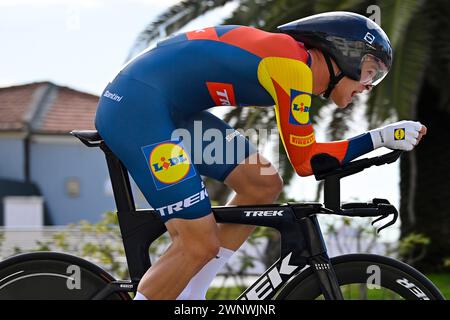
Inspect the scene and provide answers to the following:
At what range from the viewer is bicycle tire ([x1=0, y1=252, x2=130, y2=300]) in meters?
3.88

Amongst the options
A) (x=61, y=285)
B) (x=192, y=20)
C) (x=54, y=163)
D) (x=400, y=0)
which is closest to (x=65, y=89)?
(x=54, y=163)

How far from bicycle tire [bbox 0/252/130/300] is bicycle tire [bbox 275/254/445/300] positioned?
825 mm

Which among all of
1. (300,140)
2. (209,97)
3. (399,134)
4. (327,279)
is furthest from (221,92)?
(327,279)

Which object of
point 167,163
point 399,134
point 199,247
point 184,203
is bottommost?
point 199,247

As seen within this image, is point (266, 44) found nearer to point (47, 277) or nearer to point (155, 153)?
point (155, 153)

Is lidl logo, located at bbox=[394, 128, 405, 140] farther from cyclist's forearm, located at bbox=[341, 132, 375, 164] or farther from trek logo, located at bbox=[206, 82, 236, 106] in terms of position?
trek logo, located at bbox=[206, 82, 236, 106]

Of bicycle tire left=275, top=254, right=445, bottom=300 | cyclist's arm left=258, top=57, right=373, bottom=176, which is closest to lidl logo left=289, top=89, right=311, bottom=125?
cyclist's arm left=258, top=57, right=373, bottom=176

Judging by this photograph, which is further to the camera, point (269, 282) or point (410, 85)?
point (410, 85)

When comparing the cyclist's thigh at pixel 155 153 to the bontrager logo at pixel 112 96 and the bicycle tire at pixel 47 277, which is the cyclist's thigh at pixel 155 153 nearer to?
the bontrager logo at pixel 112 96

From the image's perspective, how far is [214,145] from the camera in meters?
3.78

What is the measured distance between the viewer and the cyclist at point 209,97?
11.4ft

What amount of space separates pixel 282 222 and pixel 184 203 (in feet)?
1.35

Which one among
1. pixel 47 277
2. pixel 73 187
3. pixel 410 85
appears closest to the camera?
pixel 47 277

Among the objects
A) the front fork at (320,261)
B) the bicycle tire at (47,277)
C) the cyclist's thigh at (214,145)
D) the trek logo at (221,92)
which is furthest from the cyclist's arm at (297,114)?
the bicycle tire at (47,277)
